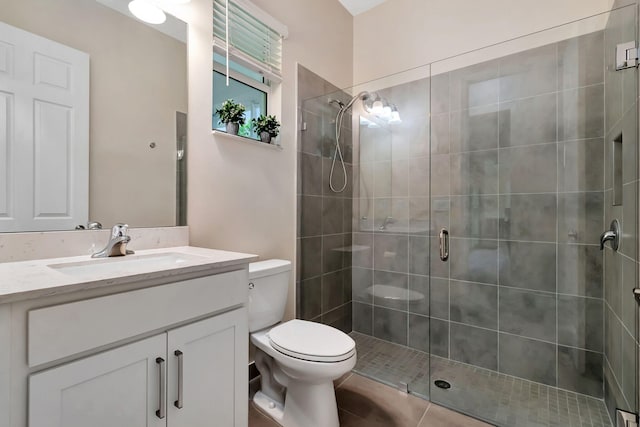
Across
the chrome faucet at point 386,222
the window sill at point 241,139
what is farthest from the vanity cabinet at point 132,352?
the chrome faucet at point 386,222

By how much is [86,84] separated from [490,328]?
2557mm

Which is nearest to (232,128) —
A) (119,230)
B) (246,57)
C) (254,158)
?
(254,158)

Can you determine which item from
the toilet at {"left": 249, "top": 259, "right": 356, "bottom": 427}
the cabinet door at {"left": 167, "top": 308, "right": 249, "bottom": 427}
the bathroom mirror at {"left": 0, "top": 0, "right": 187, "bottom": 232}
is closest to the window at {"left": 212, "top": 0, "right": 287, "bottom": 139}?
the bathroom mirror at {"left": 0, "top": 0, "right": 187, "bottom": 232}

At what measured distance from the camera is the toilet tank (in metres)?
1.56

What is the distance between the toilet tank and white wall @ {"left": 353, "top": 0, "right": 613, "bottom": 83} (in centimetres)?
188

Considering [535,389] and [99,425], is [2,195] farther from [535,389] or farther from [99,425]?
[535,389]

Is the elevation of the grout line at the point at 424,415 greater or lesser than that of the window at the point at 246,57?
lesser

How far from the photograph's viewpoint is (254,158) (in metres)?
1.82

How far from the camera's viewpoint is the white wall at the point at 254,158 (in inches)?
59.8

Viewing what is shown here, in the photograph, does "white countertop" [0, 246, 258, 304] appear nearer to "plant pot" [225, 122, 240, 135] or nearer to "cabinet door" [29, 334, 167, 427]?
"cabinet door" [29, 334, 167, 427]

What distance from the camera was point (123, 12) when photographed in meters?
1.29

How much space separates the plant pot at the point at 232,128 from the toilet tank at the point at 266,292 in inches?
29.0

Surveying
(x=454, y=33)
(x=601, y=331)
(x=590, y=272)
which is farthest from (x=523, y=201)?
(x=454, y=33)

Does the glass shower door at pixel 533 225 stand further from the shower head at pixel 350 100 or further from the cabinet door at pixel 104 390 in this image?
the cabinet door at pixel 104 390
